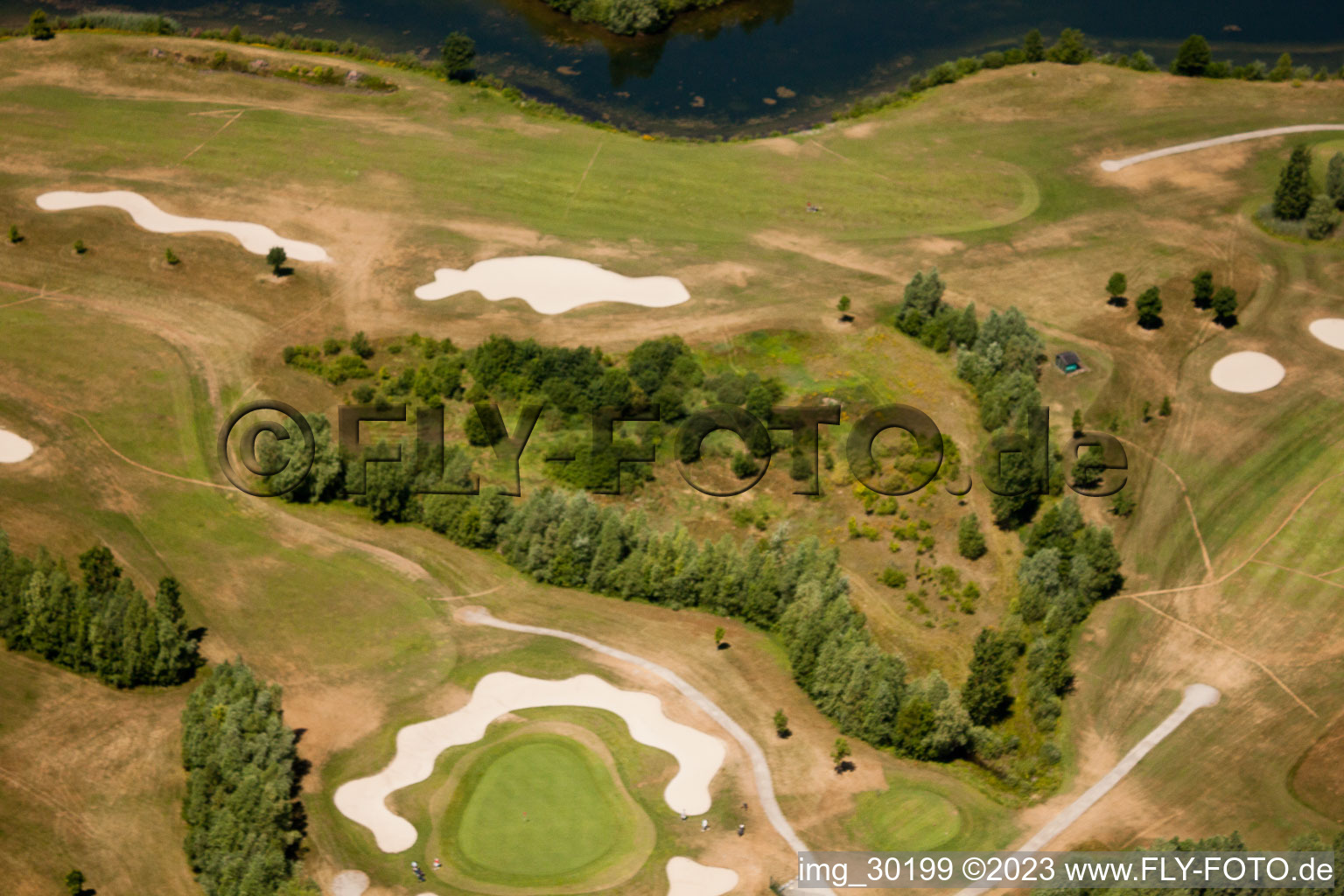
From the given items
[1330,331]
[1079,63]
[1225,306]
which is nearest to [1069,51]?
[1079,63]

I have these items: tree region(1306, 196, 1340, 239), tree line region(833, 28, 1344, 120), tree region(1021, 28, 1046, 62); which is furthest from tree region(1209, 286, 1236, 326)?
tree region(1021, 28, 1046, 62)

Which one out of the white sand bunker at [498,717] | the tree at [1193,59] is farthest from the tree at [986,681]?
the tree at [1193,59]

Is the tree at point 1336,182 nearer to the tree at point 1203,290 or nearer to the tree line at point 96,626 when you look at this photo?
the tree at point 1203,290

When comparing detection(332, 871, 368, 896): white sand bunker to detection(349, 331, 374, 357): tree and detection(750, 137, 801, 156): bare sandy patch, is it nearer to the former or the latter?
detection(349, 331, 374, 357): tree

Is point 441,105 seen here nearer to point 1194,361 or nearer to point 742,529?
point 742,529

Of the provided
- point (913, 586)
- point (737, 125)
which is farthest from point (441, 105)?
point (913, 586)
